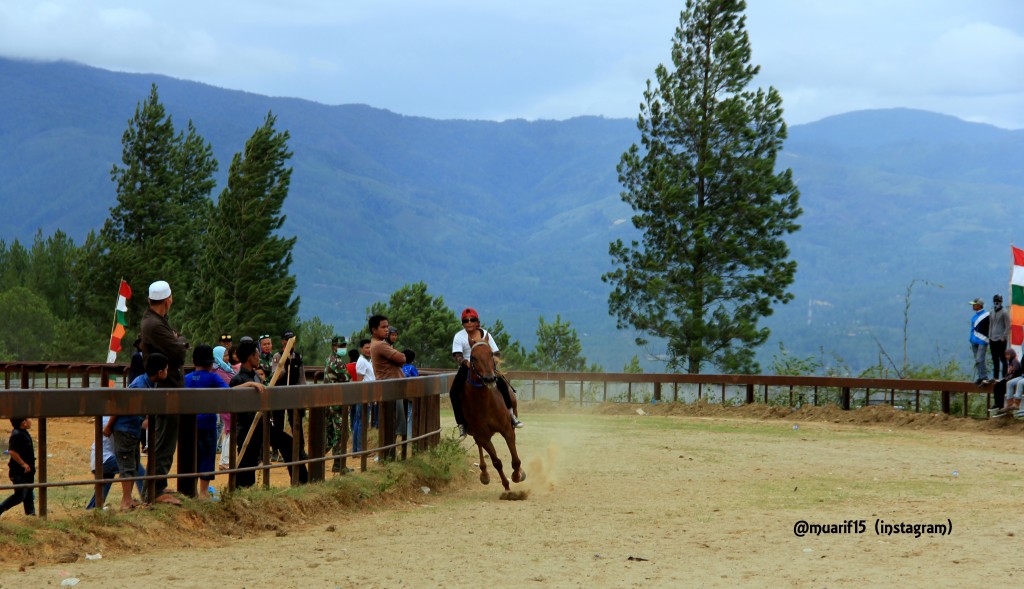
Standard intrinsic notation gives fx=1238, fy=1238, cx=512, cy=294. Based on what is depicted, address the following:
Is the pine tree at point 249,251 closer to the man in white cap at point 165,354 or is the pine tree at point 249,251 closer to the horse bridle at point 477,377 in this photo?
the horse bridle at point 477,377

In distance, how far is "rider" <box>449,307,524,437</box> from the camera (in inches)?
591

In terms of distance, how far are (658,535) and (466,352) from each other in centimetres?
470

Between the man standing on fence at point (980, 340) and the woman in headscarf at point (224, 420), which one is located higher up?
the man standing on fence at point (980, 340)

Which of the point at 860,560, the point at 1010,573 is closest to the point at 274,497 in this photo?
the point at 860,560

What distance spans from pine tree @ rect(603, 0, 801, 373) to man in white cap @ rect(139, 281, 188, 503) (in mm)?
33515

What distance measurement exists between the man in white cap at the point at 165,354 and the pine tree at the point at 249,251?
4352 centimetres

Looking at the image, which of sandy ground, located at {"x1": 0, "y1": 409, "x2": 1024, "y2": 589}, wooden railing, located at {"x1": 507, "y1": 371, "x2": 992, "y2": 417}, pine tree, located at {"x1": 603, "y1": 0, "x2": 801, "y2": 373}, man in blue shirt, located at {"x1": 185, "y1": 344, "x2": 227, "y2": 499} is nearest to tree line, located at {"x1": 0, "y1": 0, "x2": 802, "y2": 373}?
pine tree, located at {"x1": 603, "y1": 0, "x2": 801, "y2": 373}

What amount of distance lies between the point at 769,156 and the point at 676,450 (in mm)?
26882

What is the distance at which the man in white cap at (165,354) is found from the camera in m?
11.1

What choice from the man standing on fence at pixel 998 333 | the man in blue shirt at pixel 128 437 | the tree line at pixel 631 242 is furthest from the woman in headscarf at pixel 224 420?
the tree line at pixel 631 242

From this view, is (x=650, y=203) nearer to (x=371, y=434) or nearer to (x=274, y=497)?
(x=371, y=434)

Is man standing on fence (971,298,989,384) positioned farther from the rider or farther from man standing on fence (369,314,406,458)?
man standing on fence (369,314,406,458)

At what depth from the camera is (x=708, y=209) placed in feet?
150

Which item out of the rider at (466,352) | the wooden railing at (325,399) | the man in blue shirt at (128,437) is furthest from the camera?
the rider at (466,352)
